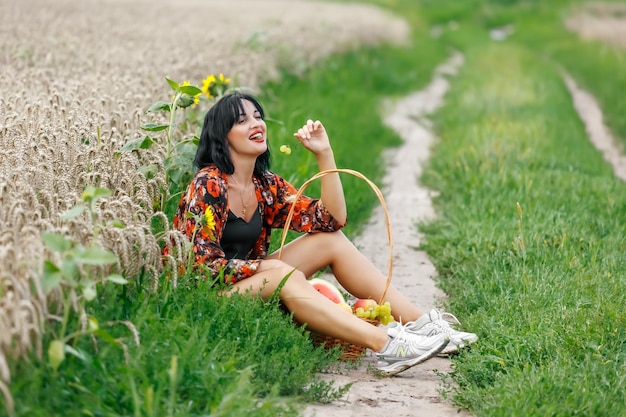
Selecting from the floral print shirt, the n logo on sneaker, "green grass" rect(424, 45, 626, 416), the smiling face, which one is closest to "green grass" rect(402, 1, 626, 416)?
"green grass" rect(424, 45, 626, 416)

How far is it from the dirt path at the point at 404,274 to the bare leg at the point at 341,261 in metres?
0.41

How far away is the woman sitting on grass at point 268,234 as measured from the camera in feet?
16.1

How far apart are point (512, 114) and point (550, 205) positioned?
5.16 meters

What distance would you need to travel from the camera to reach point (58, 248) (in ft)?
11.9

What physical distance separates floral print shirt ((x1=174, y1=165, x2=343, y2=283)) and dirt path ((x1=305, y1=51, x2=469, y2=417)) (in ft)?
2.47

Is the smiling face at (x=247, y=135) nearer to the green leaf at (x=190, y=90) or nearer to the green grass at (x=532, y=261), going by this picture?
the green leaf at (x=190, y=90)

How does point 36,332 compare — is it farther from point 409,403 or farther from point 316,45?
point 316,45

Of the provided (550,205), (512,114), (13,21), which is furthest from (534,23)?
(550,205)

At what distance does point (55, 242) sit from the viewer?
3631 millimetres

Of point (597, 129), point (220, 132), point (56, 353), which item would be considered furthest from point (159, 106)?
point (597, 129)

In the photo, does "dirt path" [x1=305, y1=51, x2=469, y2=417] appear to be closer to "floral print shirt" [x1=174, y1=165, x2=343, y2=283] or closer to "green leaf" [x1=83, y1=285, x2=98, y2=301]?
"floral print shirt" [x1=174, y1=165, x2=343, y2=283]

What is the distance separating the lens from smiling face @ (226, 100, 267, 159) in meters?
5.18

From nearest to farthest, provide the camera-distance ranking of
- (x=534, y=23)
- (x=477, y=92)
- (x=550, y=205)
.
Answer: (x=550, y=205) → (x=477, y=92) → (x=534, y=23)

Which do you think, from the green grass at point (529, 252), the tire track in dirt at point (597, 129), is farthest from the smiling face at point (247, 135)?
the tire track in dirt at point (597, 129)
